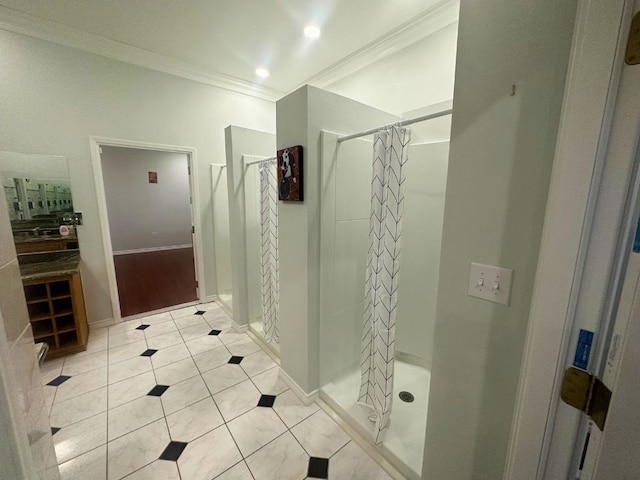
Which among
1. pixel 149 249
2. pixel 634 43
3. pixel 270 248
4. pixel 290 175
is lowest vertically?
pixel 149 249

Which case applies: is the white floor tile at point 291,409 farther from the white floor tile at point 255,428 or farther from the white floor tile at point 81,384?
the white floor tile at point 81,384

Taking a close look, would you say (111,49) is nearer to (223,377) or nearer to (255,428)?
(223,377)

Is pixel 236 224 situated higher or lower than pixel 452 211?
lower

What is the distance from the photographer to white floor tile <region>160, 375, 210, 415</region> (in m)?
1.84

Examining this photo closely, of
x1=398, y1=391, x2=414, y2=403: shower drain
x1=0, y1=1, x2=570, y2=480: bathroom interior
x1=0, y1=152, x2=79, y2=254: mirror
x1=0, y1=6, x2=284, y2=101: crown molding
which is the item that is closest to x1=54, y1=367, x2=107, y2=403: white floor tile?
x1=0, y1=1, x2=570, y2=480: bathroom interior

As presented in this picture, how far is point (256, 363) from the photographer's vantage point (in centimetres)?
233

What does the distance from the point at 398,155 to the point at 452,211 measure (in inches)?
26.0

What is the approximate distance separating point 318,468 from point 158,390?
1.42 m

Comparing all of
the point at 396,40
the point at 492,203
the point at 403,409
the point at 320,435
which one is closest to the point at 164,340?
the point at 320,435

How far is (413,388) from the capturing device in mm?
2014

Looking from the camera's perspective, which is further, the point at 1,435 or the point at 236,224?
the point at 236,224

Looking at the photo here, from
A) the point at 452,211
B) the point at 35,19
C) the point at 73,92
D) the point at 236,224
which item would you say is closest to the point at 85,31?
the point at 35,19

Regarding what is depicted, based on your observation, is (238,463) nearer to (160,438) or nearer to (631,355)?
(160,438)

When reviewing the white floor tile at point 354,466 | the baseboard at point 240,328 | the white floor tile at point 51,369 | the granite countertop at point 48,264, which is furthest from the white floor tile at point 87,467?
the granite countertop at point 48,264
